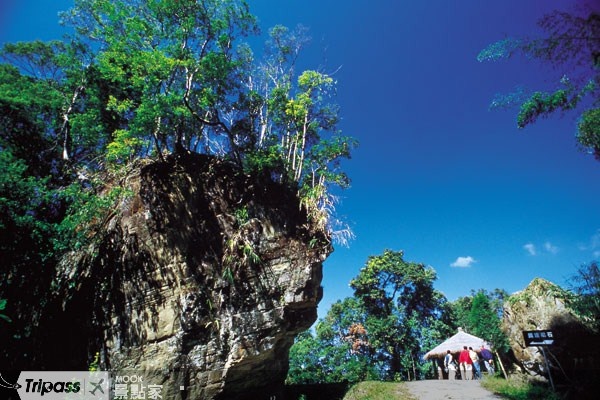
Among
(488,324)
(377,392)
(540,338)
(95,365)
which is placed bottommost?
(377,392)

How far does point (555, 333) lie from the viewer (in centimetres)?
1097

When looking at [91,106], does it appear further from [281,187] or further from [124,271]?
[281,187]

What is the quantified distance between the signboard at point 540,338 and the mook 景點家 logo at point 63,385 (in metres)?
12.5

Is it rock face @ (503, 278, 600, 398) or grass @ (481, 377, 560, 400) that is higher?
rock face @ (503, 278, 600, 398)

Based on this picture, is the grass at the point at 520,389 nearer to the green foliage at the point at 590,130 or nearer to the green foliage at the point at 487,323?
the green foliage at the point at 487,323

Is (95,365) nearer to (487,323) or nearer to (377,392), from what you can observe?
(377,392)

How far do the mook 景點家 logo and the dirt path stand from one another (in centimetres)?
1026

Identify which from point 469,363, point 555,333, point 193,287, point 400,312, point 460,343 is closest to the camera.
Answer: point 193,287

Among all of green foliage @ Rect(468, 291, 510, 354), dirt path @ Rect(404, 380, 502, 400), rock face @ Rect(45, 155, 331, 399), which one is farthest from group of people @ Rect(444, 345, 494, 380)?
rock face @ Rect(45, 155, 331, 399)

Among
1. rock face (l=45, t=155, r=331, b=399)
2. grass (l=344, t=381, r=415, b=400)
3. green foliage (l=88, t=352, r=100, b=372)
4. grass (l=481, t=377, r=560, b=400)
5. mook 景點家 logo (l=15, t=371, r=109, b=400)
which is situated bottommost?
grass (l=344, t=381, r=415, b=400)

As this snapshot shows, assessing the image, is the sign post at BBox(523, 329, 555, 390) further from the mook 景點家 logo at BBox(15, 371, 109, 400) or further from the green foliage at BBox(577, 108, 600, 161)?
the mook 景點家 logo at BBox(15, 371, 109, 400)

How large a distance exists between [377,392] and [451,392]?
8.95ft

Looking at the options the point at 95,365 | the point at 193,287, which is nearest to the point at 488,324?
the point at 193,287

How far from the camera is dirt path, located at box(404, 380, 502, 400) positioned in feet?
33.8
